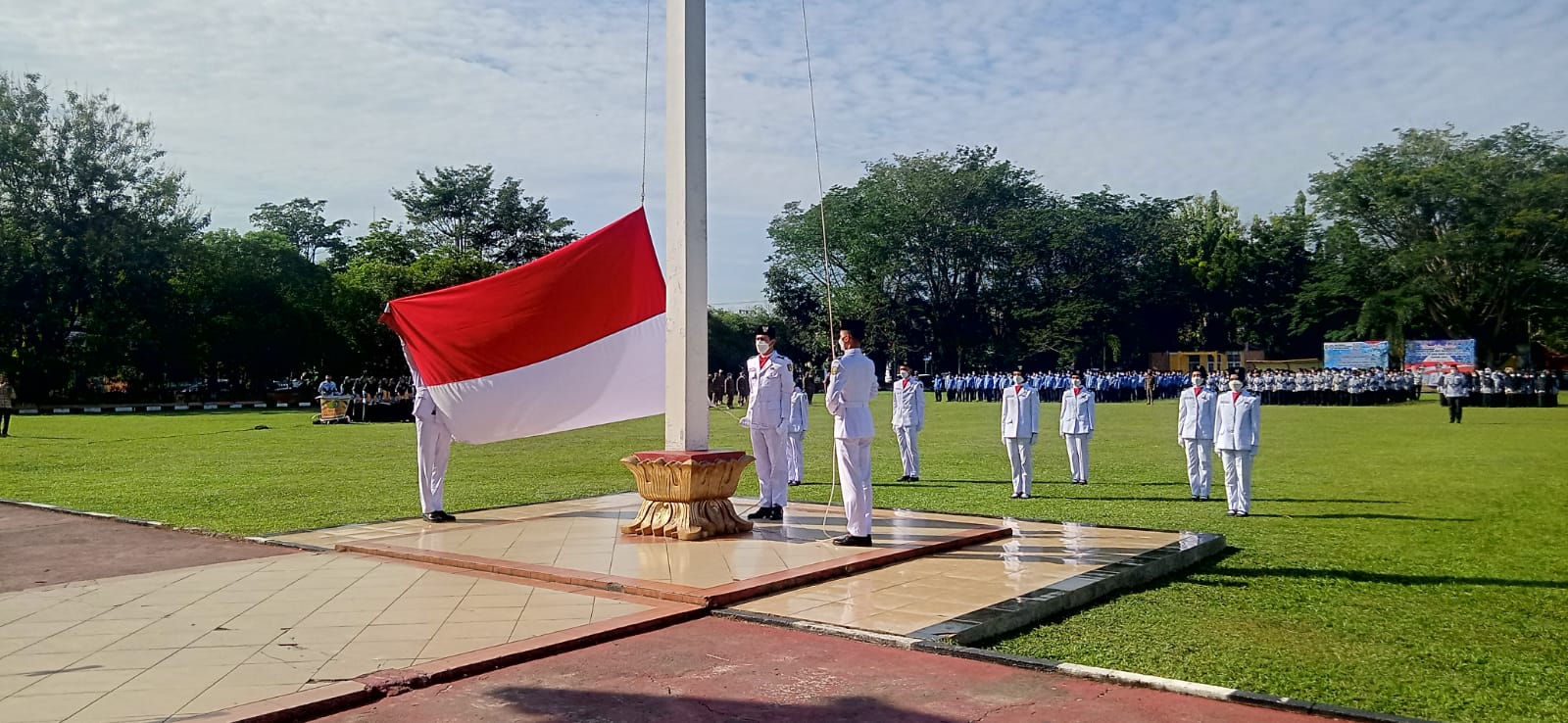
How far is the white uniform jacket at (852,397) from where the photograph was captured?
7898 mm

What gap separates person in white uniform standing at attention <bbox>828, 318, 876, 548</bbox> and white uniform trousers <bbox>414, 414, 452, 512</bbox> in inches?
153

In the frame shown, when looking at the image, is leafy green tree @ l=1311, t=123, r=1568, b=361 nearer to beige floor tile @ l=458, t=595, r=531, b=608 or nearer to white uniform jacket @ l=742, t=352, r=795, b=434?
white uniform jacket @ l=742, t=352, r=795, b=434

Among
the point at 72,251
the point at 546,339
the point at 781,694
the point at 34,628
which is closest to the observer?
the point at 781,694

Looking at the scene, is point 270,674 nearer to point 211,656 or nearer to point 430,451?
point 211,656

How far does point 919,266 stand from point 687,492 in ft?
180

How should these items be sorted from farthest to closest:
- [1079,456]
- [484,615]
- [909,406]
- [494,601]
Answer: [909,406], [1079,456], [494,601], [484,615]

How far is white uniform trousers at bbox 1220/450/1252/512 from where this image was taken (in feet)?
34.4

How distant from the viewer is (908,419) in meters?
14.3

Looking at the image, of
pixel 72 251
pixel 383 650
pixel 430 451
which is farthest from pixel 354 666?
pixel 72 251

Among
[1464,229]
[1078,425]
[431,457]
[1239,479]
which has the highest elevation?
[1464,229]

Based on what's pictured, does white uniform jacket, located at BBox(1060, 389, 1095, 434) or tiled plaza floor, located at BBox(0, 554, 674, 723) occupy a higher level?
white uniform jacket, located at BBox(1060, 389, 1095, 434)

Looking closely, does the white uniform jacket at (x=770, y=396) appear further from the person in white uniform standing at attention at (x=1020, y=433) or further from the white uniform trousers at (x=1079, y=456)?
the white uniform trousers at (x=1079, y=456)

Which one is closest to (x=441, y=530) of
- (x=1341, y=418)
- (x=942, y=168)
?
(x=1341, y=418)

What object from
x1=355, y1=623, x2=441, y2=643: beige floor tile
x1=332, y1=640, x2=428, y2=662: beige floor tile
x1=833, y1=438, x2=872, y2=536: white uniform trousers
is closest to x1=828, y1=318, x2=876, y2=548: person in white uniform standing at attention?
x1=833, y1=438, x2=872, y2=536: white uniform trousers
